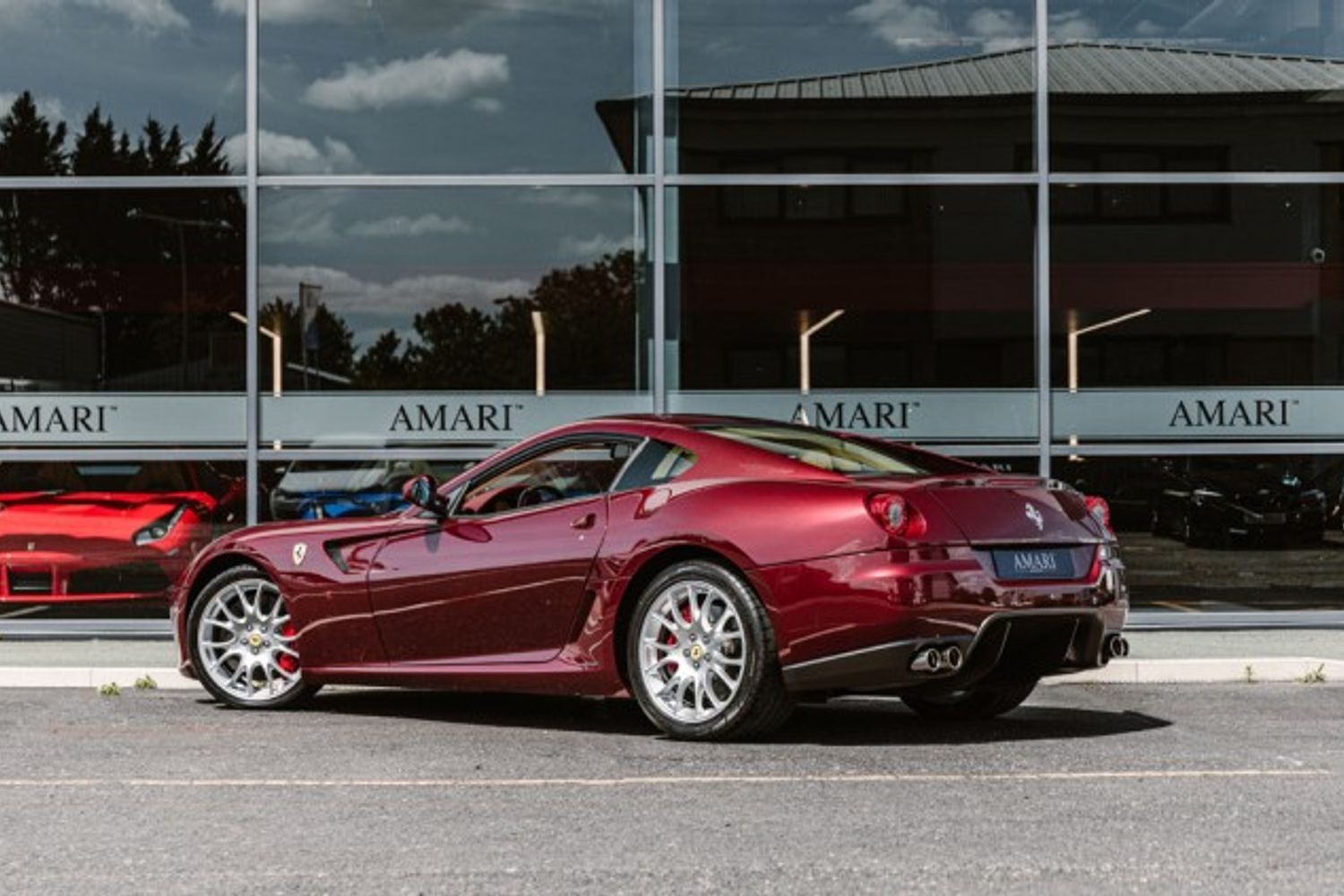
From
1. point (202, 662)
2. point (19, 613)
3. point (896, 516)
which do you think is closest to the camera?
point (896, 516)

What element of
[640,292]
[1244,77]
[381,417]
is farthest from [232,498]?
[1244,77]

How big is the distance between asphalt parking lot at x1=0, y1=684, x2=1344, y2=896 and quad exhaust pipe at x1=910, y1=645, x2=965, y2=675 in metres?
0.33

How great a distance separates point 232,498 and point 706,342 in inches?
125

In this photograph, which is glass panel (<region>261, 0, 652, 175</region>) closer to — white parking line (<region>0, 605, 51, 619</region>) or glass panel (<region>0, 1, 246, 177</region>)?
glass panel (<region>0, 1, 246, 177</region>)

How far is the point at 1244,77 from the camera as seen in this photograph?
13750 millimetres

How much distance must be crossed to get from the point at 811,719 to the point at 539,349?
186 inches

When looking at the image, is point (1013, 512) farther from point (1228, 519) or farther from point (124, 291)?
point (124, 291)

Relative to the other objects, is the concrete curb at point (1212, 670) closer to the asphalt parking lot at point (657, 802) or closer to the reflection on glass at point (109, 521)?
the asphalt parking lot at point (657, 802)

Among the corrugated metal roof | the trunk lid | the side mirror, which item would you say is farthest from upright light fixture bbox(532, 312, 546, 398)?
the trunk lid

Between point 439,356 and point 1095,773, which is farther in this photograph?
point 439,356

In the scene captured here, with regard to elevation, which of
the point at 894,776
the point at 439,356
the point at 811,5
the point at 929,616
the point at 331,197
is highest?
the point at 811,5

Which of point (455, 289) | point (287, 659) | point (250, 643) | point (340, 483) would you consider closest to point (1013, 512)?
point (287, 659)

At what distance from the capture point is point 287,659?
31.9 feet

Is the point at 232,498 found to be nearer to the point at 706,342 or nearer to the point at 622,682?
the point at 706,342
